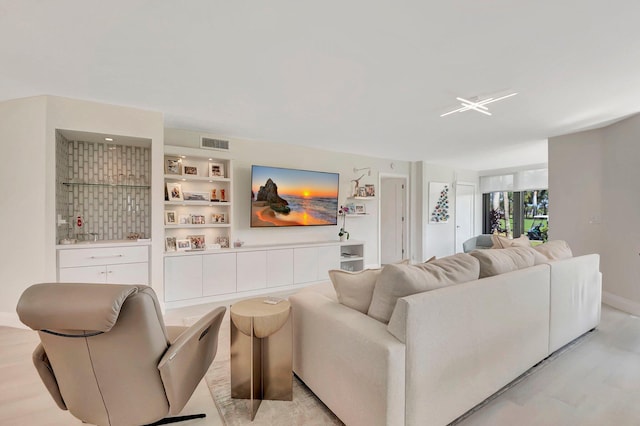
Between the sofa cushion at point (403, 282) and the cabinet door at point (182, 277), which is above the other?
the sofa cushion at point (403, 282)

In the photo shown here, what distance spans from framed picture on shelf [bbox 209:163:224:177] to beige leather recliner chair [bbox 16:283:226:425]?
3.01 metres

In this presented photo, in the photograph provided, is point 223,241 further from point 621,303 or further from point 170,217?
point 621,303

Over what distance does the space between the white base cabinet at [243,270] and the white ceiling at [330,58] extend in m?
1.79

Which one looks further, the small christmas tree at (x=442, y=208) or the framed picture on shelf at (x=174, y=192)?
the small christmas tree at (x=442, y=208)

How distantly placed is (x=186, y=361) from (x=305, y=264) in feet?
10.5

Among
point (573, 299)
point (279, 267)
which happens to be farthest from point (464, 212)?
point (279, 267)

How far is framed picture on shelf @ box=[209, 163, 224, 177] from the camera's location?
13.5ft

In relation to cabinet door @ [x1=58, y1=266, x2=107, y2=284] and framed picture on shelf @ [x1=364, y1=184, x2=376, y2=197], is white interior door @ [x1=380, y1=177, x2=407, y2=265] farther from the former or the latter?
cabinet door @ [x1=58, y1=266, x2=107, y2=284]

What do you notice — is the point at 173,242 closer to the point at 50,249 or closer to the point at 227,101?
the point at 50,249

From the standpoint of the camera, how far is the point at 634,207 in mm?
3461

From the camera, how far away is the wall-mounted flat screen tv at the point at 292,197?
4473mm

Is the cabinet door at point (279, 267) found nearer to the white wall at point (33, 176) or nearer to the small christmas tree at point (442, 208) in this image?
the white wall at point (33, 176)

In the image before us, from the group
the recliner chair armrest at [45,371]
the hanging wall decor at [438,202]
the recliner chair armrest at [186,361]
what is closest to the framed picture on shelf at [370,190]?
the hanging wall decor at [438,202]

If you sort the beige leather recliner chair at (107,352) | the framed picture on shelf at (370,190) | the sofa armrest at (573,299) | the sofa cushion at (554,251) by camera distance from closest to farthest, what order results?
the beige leather recliner chair at (107,352) < the sofa armrest at (573,299) < the sofa cushion at (554,251) < the framed picture on shelf at (370,190)
